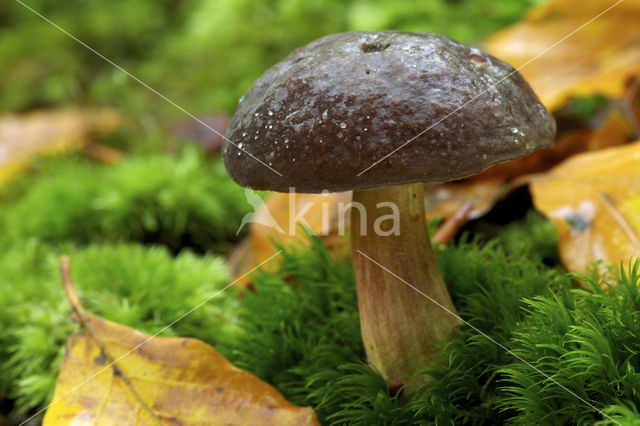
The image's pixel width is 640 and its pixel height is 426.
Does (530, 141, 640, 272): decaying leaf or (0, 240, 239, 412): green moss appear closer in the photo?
(530, 141, 640, 272): decaying leaf

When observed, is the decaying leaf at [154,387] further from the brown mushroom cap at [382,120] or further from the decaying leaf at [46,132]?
the decaying leaf at [46,132]

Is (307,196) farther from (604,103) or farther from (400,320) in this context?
(604,103)

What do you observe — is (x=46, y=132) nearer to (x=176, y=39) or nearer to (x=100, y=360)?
(x=176, y=39)

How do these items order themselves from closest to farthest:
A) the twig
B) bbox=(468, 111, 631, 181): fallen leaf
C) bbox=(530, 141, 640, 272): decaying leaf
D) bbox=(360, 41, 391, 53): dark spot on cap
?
1. bbox=(360, 41, 391, 53): dark spot on cap
2. the twig
3. bbox=(530, 141, 640, 272): decaying leaf
4. bbox=(468, 111, 631, 181): fallen leaf

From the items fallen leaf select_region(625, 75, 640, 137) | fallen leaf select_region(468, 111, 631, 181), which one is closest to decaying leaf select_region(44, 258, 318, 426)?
fallen leaf select_region(468, 111, 631, 181)

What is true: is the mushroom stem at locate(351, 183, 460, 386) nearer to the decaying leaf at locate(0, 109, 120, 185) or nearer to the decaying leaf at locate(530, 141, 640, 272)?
the decaying leaf at locate(530, 141, 640, 272)

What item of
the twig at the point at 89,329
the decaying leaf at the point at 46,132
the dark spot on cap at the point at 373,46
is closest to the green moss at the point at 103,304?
the twig at the point at 89,329

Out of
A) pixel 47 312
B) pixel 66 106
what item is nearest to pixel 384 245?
pixel 47 312
